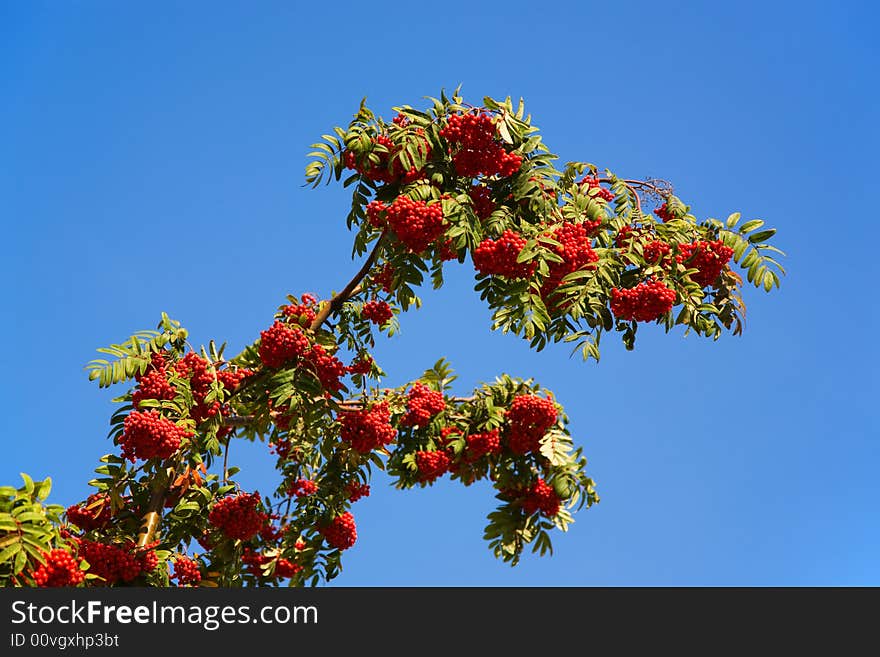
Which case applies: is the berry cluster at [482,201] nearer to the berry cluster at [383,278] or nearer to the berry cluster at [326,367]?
the berry cluster at [383,278]

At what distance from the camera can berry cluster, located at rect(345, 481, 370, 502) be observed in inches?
325

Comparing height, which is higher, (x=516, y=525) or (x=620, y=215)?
(x=620, y=215)

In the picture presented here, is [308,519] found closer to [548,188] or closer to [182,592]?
[182,592]

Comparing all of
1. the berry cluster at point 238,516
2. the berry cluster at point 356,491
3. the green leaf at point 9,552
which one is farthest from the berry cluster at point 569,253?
the green leaf at point 9,552

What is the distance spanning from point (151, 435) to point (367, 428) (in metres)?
1.75

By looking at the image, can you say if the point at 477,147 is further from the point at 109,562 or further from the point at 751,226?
the point at 109,562

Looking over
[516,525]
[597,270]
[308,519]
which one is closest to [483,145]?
[597,270]

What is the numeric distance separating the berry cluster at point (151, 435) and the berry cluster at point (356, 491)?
1.95 m

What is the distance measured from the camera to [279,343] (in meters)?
6.96

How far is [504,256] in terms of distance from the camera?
6.91 meters

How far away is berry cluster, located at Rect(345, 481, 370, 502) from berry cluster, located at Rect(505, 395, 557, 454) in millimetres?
1413

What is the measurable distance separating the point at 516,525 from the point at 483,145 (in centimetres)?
303

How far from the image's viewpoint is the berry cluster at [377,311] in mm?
8633

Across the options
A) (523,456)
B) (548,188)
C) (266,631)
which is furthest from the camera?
(523,456)
